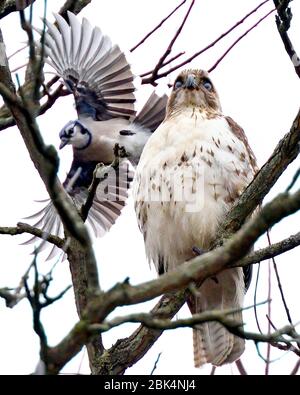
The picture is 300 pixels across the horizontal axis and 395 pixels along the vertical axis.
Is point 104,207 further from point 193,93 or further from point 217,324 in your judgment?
point 217,324

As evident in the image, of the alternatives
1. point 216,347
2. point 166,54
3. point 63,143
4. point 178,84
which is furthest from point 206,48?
point 63,143

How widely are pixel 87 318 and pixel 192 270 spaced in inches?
12.1

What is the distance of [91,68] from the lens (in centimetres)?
600

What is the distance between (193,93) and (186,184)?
105cm

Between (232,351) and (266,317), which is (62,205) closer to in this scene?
(266,317)

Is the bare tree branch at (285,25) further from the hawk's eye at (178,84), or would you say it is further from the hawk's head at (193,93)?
the hawk's eye at (178,84)

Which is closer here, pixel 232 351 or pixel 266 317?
pixel 266 317

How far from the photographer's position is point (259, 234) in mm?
2121

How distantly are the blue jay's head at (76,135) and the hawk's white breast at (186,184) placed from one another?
1.56 m

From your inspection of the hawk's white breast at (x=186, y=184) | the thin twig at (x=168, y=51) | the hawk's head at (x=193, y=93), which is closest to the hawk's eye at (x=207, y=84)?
the hawk's head at (x=193, y=93)

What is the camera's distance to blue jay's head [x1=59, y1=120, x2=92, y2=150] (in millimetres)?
6414
